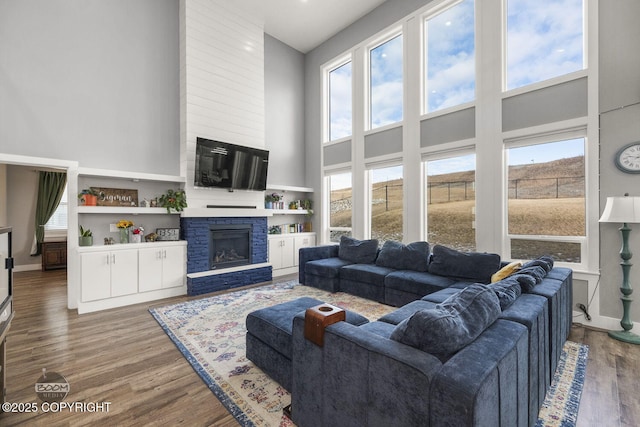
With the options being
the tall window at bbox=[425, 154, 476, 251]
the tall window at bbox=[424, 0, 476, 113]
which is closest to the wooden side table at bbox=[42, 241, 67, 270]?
the tall window at bbox=[425, 154, 476, 251]

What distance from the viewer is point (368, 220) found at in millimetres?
5945

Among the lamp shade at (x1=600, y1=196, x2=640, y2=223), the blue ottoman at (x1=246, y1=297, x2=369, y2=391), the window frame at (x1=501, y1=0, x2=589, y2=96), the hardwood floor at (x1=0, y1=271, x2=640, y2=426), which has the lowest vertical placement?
the hardwood floor at (x1=0, y1=271, x2=640, y2=426)

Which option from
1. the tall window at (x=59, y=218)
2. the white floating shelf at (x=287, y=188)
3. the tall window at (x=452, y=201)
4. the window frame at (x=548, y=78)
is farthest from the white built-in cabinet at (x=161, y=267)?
the window frame at (x=548, y=78)

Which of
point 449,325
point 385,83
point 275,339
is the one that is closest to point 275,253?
point 275,339

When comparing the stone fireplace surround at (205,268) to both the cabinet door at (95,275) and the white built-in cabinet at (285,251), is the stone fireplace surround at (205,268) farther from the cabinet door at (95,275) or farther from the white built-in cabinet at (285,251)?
the cabinet door at (95,275)

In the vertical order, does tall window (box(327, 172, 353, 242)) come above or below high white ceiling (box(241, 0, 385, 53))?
below

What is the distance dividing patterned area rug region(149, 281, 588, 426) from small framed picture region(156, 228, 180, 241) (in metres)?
1.17

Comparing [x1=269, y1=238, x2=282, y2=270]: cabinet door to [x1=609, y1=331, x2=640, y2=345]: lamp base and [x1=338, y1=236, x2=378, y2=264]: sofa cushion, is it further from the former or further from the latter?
[x1=609, y1=331, x2=640, y2=345]: lamp base

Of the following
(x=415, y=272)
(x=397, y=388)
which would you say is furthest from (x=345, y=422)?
(x=415, y=272)

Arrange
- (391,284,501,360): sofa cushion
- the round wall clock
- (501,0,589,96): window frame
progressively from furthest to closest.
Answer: (501,0,589,96): window frame, the round wall clock, (391,284,501,360): sofa cushion

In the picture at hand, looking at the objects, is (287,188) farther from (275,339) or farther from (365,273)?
(275,339)

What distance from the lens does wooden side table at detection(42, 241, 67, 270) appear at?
21.9 feet

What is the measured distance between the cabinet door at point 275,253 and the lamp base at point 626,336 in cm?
504

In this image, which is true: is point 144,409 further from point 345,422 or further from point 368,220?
point 368,220
